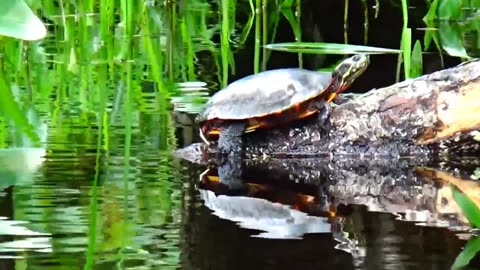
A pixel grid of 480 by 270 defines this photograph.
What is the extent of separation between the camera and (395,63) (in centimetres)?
434

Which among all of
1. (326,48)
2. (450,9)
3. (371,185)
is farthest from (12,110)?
(450,9)

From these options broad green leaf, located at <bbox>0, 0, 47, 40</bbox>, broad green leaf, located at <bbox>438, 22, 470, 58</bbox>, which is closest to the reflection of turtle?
broad green leaf, located at <bbox>438, 22, 470, 58</bbox>

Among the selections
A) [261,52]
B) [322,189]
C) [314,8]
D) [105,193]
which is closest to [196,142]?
[322,189]

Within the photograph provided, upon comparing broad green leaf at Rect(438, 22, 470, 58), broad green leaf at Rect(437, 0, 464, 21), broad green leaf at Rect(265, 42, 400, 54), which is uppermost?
broad green leaf at Rect(437, 0, 464, 21)

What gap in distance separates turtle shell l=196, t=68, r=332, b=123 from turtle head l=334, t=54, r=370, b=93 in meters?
0.11

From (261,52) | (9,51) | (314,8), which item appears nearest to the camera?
(9,51)

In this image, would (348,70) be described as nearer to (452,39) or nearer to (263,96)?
(263,96)

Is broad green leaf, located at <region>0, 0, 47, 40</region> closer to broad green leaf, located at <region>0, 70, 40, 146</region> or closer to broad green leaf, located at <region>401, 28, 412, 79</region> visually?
broad green leaf, located at <region>0, 70, 40, 146</region>

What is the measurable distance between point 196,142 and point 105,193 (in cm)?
96

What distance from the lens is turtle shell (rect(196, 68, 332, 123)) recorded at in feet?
8.84

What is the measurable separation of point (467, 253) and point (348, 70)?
5.18ft

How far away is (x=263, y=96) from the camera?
2.73m

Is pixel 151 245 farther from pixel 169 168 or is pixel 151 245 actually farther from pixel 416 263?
pixel 169 168

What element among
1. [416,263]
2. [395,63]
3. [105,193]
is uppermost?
[395,63]
